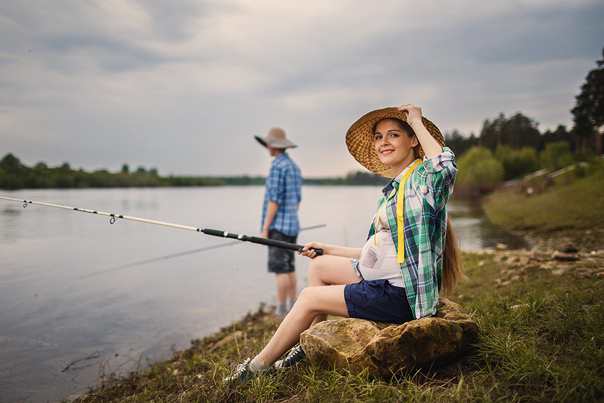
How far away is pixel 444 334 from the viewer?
2.35 metres

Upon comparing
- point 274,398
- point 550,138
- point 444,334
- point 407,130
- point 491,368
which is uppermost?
point 550,138

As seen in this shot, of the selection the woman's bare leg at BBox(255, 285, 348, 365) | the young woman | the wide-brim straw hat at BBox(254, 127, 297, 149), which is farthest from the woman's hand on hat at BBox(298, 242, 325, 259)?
the wide-brim straw hat at BBox(254, 127, 297, 149)

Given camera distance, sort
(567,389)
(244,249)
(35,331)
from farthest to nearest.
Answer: (244,249) → (35,331) → (567,389)

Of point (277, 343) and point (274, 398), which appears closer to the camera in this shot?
point (274, 398)

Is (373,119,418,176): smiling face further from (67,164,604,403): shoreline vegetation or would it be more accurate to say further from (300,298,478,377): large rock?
(67,164,604,403): shoreline vegetation

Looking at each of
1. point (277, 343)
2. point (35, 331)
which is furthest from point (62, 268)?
point (277, 343)

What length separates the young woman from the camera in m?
2.36

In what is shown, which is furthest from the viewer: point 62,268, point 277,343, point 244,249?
point 244,249

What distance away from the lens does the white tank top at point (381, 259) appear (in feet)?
8.21

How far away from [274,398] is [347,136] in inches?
86.6

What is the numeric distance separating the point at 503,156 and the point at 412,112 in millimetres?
66572

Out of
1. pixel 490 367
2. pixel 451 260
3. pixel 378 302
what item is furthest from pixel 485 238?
pixel 378 302

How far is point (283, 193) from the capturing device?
5555mm

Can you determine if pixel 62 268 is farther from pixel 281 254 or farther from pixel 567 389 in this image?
pixel 567 389
